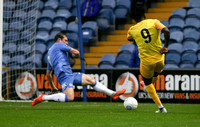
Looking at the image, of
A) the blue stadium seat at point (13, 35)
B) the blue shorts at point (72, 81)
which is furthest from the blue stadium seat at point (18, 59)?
the blue shorts at point (72, 81)

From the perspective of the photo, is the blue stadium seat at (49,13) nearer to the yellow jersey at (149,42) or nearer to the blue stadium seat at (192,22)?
the blue stadium seat at (192,22)

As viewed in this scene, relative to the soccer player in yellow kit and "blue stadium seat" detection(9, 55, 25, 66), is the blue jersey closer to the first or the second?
the soccer player in yellow kit

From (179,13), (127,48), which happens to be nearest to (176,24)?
(179,13)

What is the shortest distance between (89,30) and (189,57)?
13.1ft

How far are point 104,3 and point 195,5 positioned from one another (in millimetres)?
3439

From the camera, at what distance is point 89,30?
50.3 ft

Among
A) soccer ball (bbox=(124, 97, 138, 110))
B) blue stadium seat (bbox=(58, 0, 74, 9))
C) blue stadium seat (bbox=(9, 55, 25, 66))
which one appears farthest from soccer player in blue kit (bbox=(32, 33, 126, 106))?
blue stadium seat (bbox=(58, 0, 74, 9))

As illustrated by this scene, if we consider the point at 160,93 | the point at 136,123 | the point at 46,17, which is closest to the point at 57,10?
the point at 46,17

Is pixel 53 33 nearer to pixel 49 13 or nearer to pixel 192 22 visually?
pixel 49 13

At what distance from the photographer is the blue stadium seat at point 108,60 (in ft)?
45.7

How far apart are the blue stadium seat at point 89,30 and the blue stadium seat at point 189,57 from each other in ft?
12.2

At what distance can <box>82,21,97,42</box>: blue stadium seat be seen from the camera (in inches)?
602

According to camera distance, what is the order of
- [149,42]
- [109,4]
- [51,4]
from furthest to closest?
[51,4] < [109,4] < [149,42]

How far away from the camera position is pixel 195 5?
1547 cm
